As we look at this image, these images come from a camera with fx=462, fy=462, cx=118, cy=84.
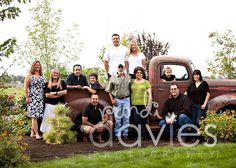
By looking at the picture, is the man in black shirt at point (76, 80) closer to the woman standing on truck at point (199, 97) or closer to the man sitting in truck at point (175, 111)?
the man sitting in truck at point (175, 111)

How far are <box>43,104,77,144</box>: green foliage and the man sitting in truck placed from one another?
211cm

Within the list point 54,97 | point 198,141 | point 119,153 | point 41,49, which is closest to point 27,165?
point 119,153

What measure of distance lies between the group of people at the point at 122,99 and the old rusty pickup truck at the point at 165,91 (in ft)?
0.86

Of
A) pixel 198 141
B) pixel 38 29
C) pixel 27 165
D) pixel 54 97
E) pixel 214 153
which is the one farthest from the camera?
pixel 38 29

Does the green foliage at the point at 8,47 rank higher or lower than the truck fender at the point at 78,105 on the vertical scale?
higher

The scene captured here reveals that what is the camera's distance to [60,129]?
33.7ft

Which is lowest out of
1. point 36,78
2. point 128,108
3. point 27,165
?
point 27,165

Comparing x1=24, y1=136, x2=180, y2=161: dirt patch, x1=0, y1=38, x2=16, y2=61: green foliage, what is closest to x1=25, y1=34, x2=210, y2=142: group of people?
x1=24, y1=136, x2=180, y2=161: dirt patch

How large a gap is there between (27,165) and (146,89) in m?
3.85

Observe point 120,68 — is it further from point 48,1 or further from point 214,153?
point 48,1

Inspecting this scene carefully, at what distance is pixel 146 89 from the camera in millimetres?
10578

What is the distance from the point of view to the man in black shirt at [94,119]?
34.1ft

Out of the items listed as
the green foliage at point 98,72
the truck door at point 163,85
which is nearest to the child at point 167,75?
the truck door at point 163,85

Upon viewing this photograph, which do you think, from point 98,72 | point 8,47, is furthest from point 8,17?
point 98,72
